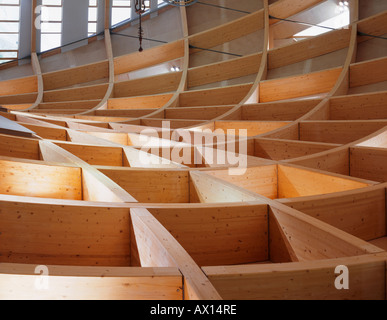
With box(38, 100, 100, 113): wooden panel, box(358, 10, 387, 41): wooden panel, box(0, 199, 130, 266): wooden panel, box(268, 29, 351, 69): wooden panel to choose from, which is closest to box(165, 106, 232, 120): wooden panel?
box(268, 29, 351, 69): wooden panel

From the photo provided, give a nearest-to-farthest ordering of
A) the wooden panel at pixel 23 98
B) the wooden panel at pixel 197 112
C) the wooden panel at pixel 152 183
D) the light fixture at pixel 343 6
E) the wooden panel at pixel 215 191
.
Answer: the wooden panel at pixel 215 191 < the wooden panel at pixel 152 183 < the light fixture at pixel 343 6 < the wooden panel at pixel 197 112 < the wooden panel at pixel 23 98

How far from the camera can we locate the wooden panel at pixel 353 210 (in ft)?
8.39

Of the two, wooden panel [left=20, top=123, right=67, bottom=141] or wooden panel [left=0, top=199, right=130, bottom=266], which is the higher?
wooden panel [left=20, top=123, right=67, bottom=141]

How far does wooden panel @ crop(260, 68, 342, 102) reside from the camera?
22.3ft

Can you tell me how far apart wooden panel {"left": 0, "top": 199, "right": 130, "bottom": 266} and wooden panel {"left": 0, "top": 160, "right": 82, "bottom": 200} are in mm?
982

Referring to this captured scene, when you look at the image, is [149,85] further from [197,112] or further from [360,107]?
[360,107]

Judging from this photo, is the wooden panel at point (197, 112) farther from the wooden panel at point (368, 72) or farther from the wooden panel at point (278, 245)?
the wooden panel at point (278, 245)

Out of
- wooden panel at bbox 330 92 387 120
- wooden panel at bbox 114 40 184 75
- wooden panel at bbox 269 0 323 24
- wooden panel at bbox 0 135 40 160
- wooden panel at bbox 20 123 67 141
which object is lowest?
wooden panel at bbox 0 135 40 160

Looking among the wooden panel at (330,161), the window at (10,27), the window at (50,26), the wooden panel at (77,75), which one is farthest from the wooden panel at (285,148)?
the window at (10,27)

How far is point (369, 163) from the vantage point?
13.0ft

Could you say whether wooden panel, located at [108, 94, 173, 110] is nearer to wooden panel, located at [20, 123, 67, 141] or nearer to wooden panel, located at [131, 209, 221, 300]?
wooden panel, located at [20, 123, 67, 141]

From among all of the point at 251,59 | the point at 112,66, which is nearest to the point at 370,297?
the point at 251,59

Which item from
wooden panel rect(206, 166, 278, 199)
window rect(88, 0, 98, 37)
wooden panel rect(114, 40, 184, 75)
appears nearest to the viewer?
wooden panel rect(206, 166, 278, 199)

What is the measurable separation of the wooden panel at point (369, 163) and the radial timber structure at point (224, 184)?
2cm
